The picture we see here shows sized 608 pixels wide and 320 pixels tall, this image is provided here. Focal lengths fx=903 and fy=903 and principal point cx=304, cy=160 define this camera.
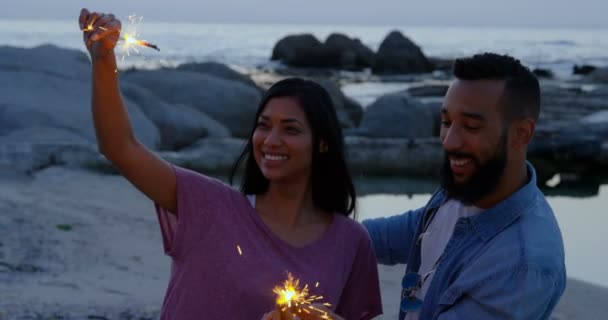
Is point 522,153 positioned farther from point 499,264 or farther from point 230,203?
point 230,203

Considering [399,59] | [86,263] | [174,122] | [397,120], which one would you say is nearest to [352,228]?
[86,263]

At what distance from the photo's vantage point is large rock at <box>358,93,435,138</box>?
1669 cm

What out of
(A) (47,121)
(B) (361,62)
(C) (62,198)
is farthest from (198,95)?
(B) (361,62)

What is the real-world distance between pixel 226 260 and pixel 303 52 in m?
40.6

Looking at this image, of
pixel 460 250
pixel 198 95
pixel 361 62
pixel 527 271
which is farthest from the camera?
pixel 361 62

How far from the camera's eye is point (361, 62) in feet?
143

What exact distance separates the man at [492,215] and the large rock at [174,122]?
41.8ft

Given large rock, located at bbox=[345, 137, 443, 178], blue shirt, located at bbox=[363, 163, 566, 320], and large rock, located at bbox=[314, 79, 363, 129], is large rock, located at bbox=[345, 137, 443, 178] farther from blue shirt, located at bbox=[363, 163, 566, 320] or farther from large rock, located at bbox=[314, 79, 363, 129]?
blue shirt, located at bbox=[363, 163, 566, 320]

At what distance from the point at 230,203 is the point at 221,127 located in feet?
45.6

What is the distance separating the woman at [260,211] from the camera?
2.90 m

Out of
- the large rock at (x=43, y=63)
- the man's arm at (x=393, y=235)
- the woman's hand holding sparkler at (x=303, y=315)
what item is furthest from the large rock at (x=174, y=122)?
the woman's hand holding sparkler at (x=303, y=315)

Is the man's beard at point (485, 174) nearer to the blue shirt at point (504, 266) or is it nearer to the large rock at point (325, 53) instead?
the blue shirt at point (504, 266)

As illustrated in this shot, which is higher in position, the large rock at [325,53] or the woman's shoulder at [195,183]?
the woman's shoulder at [195,183]

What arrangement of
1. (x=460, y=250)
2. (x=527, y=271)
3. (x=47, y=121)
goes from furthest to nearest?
1. (x=47, y=121)
2. (x=460, y=250)
3. (x=527, y=271)
